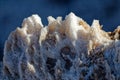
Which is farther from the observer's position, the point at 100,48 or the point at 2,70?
the point at 2,70

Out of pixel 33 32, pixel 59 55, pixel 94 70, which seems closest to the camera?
pixel 94 70

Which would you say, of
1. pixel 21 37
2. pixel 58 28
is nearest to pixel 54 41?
pixel 58 28

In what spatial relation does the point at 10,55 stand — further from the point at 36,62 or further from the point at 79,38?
the point at 79,38

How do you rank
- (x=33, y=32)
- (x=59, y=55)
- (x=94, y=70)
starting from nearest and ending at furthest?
(x=94, y=70) < (x=59, y=55) < (x=33, y=32)

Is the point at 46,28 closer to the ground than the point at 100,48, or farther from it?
farther from it

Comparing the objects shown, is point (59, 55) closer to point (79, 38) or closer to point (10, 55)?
point (79, 38)

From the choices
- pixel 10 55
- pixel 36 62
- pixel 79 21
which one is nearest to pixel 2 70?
pixel 10 55
